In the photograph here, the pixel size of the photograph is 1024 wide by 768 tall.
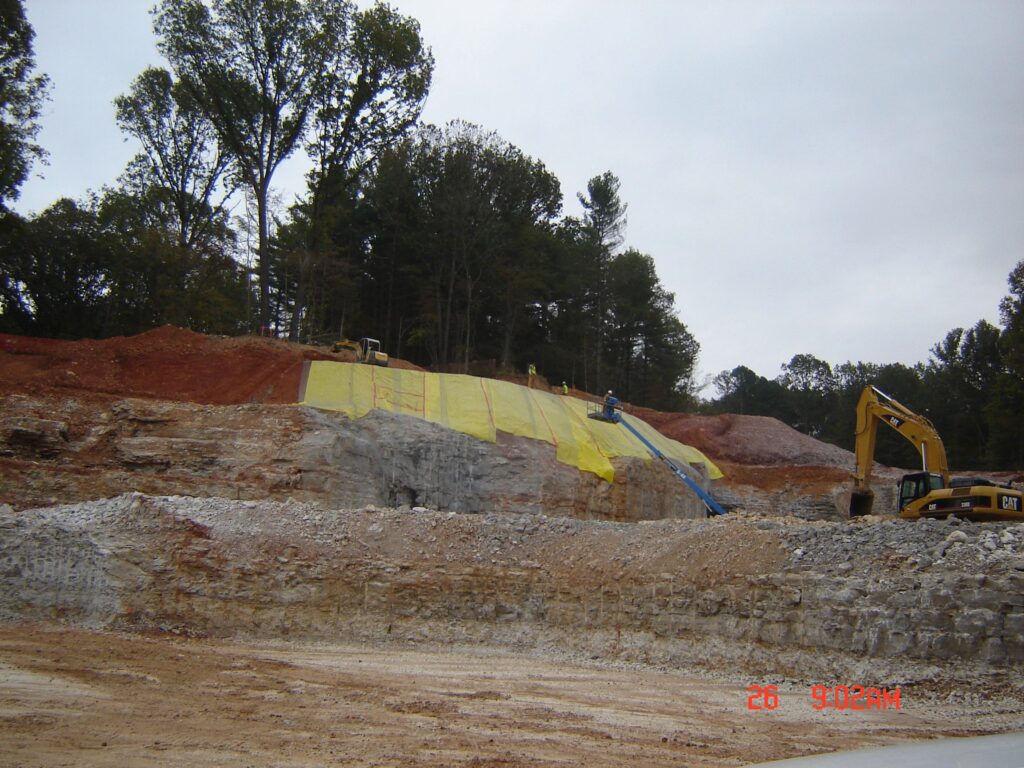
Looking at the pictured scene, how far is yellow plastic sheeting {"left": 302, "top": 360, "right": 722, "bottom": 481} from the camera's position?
24078mm

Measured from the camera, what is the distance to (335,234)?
41.9 metres

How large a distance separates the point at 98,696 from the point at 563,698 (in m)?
5.34

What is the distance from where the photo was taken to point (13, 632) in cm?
1295

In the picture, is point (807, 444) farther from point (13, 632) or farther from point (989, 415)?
point (13, 632)

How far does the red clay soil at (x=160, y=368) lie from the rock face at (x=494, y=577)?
834 cm

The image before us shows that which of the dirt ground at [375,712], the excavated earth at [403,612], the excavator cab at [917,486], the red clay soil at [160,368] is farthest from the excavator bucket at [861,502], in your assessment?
the red clay soil at [160,368]

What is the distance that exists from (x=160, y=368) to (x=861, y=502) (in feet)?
65.9

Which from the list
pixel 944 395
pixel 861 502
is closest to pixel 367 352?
pixel 861 502

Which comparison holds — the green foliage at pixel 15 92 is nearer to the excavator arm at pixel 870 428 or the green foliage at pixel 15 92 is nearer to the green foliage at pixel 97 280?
the green foliage at pixel 97 280

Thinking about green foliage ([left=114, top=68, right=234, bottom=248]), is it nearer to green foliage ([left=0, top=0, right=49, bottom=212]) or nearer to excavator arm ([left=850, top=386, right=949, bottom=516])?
green foliage ([left=0, top=0, right=49, bottom=212])

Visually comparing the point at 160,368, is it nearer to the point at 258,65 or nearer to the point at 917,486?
the point at 258,65

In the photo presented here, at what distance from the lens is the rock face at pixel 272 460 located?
1966 centimetres

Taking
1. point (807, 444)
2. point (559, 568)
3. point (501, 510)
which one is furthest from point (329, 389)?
point (807, 444)

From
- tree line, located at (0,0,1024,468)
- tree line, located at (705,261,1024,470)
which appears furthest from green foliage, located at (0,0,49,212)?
tree line, located at (705,261,1024,470)
